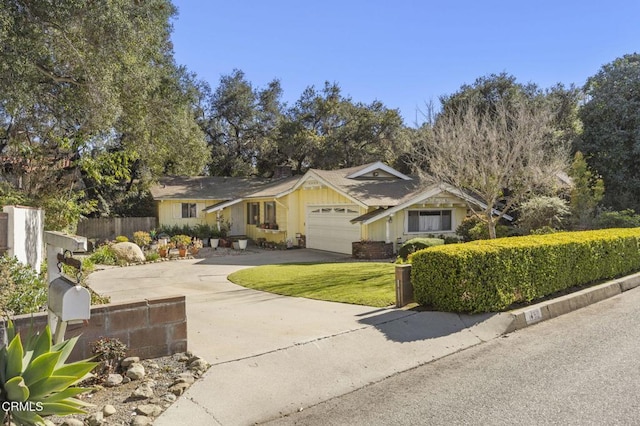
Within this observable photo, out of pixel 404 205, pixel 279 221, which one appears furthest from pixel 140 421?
pixel 279 221

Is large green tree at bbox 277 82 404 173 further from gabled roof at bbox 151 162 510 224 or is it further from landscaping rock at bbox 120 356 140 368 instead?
landscaping rock at bbox 120 356 140 368

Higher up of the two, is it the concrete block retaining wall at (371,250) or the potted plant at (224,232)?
the potted plant at (224,232)

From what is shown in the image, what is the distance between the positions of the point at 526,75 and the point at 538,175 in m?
13.0

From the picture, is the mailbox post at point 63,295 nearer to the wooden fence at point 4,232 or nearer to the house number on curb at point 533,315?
the wooden fence at point 4,232

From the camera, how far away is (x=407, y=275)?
8.28 metres

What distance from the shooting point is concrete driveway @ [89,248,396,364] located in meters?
6.19

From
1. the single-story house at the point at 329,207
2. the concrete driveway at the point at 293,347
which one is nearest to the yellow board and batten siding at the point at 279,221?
the single-story house at the point at 329,207

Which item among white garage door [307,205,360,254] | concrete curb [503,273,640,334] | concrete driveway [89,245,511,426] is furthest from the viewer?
white garage door [307,205,360,254]

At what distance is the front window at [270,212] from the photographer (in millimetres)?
24922

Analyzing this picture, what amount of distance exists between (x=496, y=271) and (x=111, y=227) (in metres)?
23.6

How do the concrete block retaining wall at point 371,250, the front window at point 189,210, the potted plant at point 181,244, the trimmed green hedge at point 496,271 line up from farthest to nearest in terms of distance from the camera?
the front window at point 189,210 < the potted plant at point 181,244 < the concrete block retaining wall at point 371,250 < the trimmed green hedge at point 496,271

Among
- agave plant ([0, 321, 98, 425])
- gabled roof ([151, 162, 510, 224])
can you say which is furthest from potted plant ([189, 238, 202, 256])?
agave plant ([0, 321, 98, 425])

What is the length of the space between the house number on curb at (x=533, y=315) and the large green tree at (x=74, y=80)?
10761 millimetres

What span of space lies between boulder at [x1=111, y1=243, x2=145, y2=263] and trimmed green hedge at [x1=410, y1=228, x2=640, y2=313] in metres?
13.9
